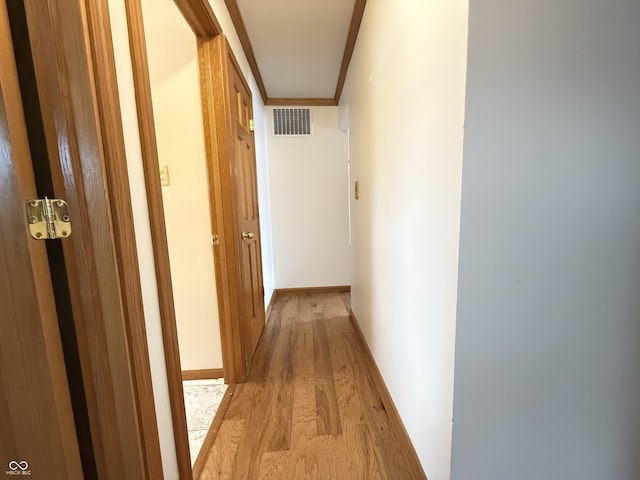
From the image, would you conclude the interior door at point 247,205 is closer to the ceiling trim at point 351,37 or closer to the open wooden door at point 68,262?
the ceiling trim at point 351,37

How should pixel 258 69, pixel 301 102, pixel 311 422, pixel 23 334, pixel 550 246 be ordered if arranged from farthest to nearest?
pixel 301 102 → pixel 258 69 → pixel 311 422 → pixel 550 246 → pixel 23 334

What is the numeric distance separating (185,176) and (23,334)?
1273 mm

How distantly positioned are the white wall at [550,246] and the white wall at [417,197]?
63 millimetres

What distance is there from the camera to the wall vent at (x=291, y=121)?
3412 millimetres

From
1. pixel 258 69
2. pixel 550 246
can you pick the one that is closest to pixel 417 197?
pixel 550 246

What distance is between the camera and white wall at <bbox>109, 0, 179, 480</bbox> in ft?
2.50

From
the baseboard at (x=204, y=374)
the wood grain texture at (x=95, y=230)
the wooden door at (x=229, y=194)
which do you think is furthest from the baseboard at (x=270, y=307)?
the wood grain texture at (x=95, y=230)

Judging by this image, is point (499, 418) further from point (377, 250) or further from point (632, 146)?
point (377, 250)

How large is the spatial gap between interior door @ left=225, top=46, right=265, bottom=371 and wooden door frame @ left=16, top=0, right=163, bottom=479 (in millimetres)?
1162

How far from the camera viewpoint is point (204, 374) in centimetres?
191

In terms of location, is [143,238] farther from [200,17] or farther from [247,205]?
[247,205]

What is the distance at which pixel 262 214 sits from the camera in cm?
302

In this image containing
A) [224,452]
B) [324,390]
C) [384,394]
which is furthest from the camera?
[324,390]

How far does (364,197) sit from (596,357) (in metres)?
1.47
